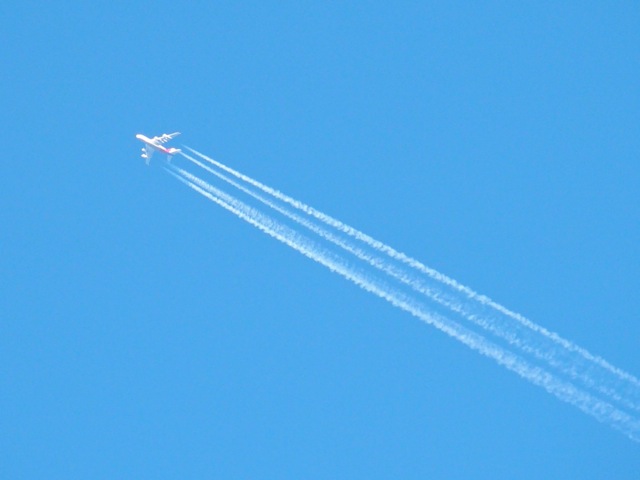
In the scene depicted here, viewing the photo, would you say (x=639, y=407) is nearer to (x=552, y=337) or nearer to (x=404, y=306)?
(x=552, y=337)

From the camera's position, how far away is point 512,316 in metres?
40.2

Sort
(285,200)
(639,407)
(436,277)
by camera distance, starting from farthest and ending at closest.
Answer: (285,200), (436,277), (639,407)

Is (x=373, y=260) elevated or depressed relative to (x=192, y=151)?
depressed

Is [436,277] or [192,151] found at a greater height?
[192,151]

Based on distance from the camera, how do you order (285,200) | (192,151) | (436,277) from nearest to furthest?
(436,277)
(285,200)
(192,151)

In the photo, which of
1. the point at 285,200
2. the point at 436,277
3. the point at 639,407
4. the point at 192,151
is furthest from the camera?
the point at 192,151

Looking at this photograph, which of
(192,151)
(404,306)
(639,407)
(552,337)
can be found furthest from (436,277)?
(192,151)

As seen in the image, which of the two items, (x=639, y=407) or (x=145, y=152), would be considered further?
(x=145, y=152)

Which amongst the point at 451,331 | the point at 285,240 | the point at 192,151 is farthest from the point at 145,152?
the point at 451,331

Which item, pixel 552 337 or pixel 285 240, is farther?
pixel 285 240

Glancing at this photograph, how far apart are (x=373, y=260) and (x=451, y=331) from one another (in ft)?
13.1

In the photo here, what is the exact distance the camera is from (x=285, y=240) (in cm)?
4291

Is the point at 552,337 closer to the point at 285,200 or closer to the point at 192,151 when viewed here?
the point at 285,200

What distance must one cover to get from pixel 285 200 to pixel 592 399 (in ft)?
46.6
